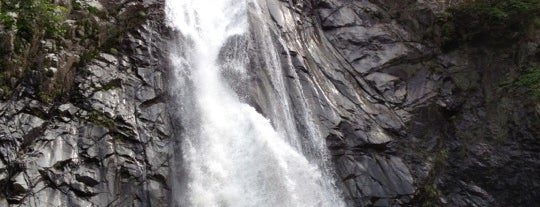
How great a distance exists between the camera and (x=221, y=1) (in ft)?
47.3

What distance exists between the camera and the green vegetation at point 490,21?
44.7ft

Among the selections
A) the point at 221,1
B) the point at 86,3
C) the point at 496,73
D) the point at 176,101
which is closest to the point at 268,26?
the point at 221,1

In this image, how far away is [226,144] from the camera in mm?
10930

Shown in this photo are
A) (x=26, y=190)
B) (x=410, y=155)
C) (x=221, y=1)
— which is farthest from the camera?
(x=221, y=1)

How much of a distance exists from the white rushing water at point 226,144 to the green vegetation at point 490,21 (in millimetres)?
6266

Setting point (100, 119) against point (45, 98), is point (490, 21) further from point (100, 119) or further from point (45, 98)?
point (45, 98)

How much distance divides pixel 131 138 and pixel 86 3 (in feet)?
12.7

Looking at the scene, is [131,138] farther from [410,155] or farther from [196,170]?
[410,155]

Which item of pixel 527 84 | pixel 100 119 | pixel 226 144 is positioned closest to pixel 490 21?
pixel 527 84

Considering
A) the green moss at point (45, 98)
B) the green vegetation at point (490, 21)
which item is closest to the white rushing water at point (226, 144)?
the green moss at point (45, 98)

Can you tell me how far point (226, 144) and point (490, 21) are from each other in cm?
859

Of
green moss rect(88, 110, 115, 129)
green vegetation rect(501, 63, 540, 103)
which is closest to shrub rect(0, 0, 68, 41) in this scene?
green moss rect(88, 110, 115, 129)

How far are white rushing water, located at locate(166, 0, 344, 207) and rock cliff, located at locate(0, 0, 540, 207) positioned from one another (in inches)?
14.1

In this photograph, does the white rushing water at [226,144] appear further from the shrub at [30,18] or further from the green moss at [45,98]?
the shrub at [30,18]
